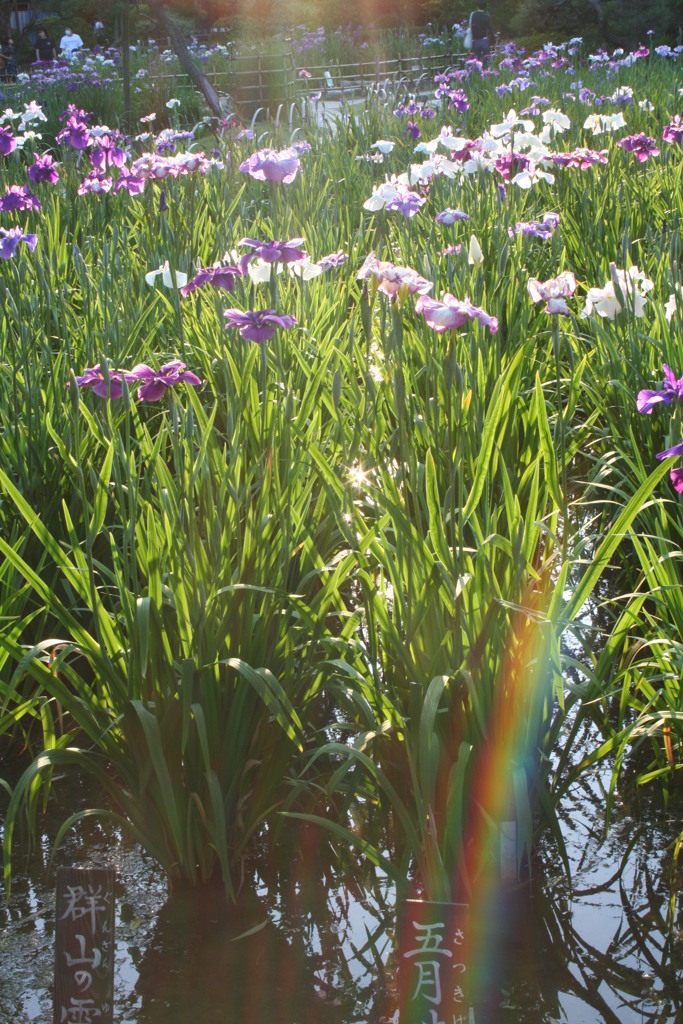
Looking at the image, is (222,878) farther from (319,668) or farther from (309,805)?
(319,668)

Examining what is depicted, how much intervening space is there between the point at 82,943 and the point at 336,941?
1.29ft

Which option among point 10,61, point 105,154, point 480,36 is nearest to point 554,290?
point 105,154

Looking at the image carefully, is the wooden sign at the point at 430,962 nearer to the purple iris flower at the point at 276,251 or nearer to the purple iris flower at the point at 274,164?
the purple iris flower at the point at 276,251

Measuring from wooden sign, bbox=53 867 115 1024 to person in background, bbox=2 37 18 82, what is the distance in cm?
1840

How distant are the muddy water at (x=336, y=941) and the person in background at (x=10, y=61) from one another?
1819 cm

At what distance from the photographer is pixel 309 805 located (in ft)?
5.07

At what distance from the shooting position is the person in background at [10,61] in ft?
58.2

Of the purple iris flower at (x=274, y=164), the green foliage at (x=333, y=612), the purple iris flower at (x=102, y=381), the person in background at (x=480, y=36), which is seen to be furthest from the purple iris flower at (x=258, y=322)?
the person in background at (x=480, y=36)

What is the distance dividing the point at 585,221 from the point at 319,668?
9.51 ft

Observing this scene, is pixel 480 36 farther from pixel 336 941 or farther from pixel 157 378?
pixel 336 941

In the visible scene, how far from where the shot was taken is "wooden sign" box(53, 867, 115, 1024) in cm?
105

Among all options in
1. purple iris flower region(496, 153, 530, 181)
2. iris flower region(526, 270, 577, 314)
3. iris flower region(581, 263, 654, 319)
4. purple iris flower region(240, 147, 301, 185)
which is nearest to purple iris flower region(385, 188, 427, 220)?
purple iris flower region(240, 147, 301, 185)

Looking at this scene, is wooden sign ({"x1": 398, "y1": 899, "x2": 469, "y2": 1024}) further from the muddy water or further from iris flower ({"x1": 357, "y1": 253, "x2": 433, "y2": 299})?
iris flower ({"x1": 357, "y1": 253, "x2": 433, "y2": 299})

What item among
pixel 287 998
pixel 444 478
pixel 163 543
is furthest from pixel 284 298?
pixel 287 998
